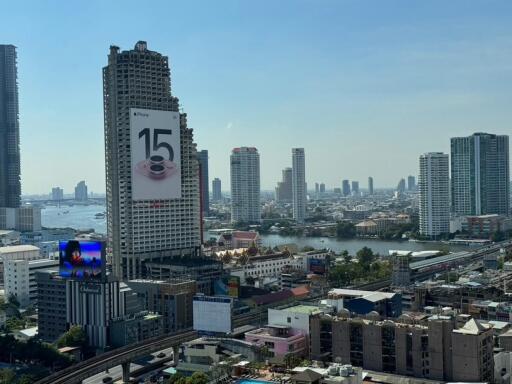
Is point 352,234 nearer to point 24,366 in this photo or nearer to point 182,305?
point 182,305

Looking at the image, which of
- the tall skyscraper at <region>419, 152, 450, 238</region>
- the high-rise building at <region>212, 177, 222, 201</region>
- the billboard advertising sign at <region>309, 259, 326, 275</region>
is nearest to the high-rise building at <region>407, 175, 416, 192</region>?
the high-rise building at <region>212, 177, 222, 201</region>

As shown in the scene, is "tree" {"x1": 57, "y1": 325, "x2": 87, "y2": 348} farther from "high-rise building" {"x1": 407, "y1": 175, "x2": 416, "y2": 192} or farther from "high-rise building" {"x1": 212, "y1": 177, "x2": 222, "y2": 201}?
"high-rise building" {"x1": 407, "y1": 175, "x2": 416, "y2": 192}

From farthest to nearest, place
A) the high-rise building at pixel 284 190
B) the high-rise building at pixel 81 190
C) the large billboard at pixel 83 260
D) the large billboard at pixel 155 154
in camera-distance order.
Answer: the high-rise building at pixel 81 190
the high-rise building at pixel 284 190
the large billboard at pixel 155 154
the large billboard at pixel 83 260

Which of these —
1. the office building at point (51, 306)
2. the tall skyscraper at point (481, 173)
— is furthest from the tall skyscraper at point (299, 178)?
the office building at point (51, 306)

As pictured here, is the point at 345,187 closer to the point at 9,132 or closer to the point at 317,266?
the point at 9,132

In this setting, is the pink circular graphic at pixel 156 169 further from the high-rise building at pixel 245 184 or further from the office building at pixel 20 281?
the high-rise building at pixel 245 184

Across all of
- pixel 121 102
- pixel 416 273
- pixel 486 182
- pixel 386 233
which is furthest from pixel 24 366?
pixel 486 182

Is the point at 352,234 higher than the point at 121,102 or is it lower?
lower
